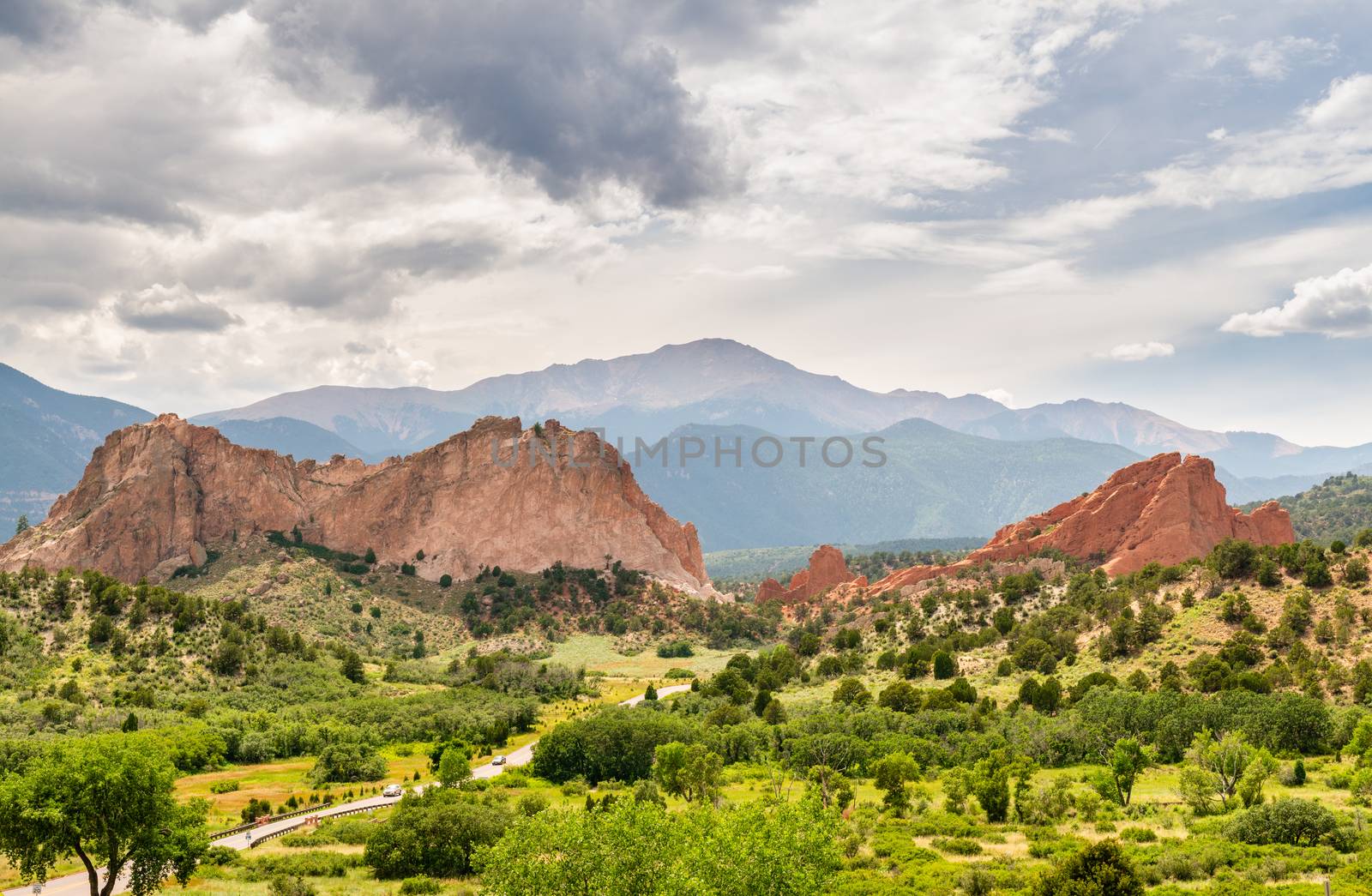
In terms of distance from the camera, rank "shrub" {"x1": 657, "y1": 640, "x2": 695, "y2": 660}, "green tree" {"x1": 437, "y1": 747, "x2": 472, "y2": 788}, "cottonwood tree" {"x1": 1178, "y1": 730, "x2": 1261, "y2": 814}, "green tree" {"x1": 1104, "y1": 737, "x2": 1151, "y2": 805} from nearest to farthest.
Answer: "cottonwood tree" {"x1": 1178, "y1": 730, "x2": 1261, "y2": 814}, "green tree" {"x1": 1104, "y1": 737, "x2": 1151, "y2": 805}, "green tree" {"x1": 437, "y1": 747, "x2": 472, "y2": 788}, "shrub" {"x1": 657, "y1": 640, "x2": 695, "y2": 660}

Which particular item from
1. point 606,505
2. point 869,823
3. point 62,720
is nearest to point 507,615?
point 606,505

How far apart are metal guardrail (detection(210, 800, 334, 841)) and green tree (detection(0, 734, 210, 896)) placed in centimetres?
1465

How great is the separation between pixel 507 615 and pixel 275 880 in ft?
337

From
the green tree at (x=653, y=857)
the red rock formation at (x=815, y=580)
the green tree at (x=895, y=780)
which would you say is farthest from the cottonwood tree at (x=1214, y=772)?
the red rock formation at (x=815, y=580)

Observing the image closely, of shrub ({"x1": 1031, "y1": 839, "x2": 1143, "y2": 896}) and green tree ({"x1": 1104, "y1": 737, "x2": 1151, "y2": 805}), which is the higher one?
shrub ({"x1": 1031, "y1": 839, "x2": 1143, "y2": 896})

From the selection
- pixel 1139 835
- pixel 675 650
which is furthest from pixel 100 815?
pixel 675 650

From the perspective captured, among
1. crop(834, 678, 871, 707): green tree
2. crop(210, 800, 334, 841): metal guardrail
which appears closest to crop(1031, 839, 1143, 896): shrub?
crop(210, 800, 334, 841): metal guardrail

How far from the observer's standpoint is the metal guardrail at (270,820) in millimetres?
50625

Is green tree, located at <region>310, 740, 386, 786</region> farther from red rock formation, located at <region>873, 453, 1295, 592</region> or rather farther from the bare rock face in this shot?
red rock formation, located at <region>873, 453, 1295, 592</region>

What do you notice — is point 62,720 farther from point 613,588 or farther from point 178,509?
point 613,588

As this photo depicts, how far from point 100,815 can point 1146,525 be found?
133011 millimetres

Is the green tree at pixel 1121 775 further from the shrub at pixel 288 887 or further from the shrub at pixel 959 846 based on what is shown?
the shrub at pixel 288 887

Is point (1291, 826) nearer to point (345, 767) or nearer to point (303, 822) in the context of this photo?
point (303, 822)

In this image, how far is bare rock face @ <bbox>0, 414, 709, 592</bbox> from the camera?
137 meters
